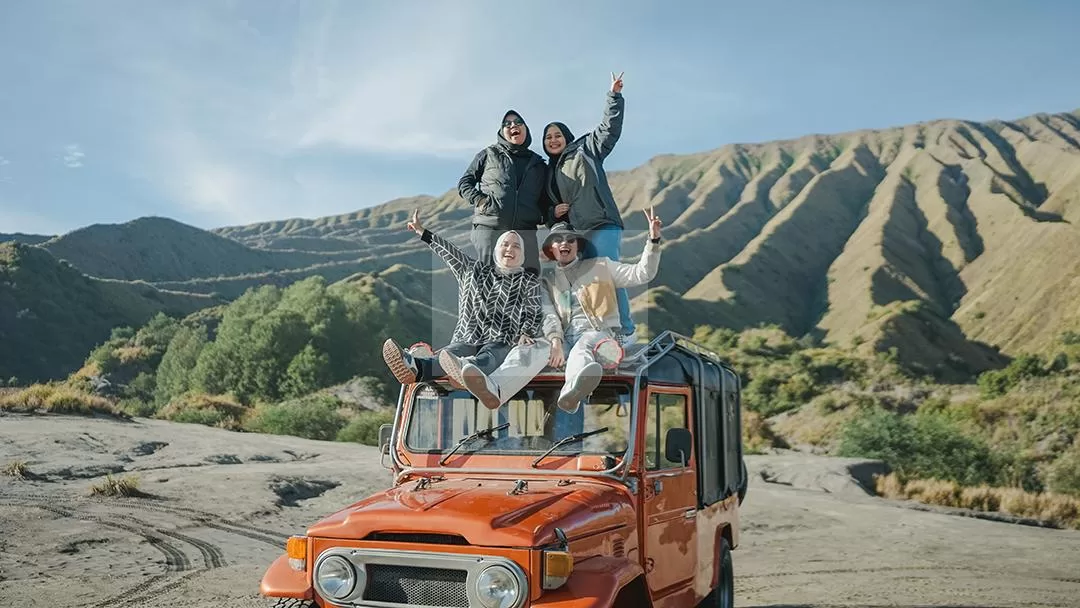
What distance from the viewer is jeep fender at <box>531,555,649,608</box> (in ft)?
15.2

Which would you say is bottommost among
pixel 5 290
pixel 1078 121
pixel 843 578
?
pixel 843 578

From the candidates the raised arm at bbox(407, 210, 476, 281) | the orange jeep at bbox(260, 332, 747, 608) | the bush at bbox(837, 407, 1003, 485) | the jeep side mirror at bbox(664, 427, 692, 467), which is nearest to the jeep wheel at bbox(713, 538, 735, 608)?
the orange jeep at bbox(260, 332, 747, 608)

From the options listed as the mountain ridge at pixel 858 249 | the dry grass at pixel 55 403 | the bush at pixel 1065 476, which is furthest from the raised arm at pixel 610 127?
the mountain ridge at pixel 858 249

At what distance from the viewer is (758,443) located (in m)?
34.8

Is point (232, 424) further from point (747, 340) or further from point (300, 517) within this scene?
point (747, 340)

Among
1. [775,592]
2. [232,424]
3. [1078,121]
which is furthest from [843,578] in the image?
[1078,121]

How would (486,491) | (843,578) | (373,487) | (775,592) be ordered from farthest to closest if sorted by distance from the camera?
(373,487)
(843,578)
(775,592)
(486,491)

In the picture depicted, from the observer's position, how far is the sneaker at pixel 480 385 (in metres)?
5.96

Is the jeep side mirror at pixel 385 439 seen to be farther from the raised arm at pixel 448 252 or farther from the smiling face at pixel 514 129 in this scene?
the smiling face at pixel 514 129

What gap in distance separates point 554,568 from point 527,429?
1.55 meters

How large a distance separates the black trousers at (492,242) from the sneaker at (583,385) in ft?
4.99

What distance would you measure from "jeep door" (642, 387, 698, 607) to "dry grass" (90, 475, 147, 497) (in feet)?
38.2

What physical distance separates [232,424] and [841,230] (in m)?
96.1

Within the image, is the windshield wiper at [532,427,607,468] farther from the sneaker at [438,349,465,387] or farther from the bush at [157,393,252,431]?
the bush at [157,393,252,431]
